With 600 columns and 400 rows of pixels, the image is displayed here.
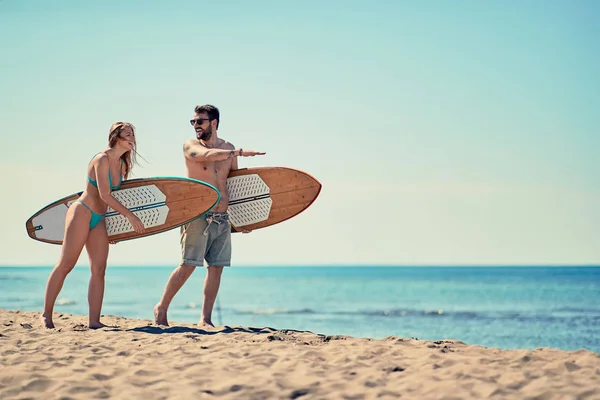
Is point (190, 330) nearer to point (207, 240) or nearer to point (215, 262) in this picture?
point (215, 262)

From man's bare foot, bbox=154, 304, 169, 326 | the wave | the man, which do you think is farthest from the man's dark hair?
the wave

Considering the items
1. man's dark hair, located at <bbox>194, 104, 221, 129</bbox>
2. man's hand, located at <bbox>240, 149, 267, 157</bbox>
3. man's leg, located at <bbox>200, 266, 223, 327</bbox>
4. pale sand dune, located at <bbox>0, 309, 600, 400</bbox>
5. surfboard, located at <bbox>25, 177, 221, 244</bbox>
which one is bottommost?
pale sand dune, located at <bbox>0, 309, 600, 400</bbox>

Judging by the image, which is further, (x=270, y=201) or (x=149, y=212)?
(x=270, y=201)

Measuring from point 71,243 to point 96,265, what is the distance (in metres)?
0.26

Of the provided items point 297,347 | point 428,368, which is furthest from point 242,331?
point 428,368

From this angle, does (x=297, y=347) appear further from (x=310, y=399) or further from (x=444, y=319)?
(x=444, y=319)

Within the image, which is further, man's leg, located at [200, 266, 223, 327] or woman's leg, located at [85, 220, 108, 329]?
man's leg, located at [200, 266, 223, 327]

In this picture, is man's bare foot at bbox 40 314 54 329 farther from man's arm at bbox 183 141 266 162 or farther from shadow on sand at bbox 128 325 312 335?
man's arm at bbox 183 141 266 162

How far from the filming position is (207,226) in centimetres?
587

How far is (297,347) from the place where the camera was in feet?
14.6

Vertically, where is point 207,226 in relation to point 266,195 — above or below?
below

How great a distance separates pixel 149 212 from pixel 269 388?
3.00m

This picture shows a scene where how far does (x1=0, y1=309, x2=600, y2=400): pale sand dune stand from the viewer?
136 inches

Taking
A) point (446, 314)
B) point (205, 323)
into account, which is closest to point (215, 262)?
point (205, 323)
